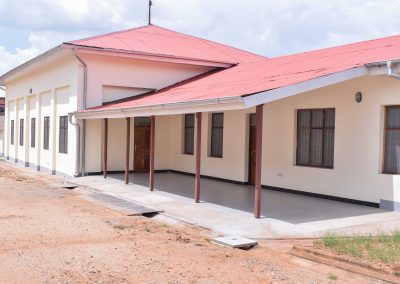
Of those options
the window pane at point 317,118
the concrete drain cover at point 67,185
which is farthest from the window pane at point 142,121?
the window pane at point 317,118

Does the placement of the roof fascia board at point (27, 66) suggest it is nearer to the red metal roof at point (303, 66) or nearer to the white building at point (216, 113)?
the white building at point (216, 113)

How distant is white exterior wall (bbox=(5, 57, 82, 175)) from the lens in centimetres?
1777

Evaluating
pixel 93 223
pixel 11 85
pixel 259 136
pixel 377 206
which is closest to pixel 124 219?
pixel 93 223

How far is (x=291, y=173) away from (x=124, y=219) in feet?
17.6

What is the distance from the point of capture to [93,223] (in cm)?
916

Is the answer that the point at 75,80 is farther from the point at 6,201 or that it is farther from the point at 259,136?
the point at 259,136

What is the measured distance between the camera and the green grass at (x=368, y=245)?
21.9 feet

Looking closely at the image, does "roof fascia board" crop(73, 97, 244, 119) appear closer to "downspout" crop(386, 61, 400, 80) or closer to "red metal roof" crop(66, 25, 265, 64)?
"red metal roof" crop(66, 25, 265, 64)

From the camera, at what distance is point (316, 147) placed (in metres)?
12.7

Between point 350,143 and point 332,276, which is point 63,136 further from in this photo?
point 332,276

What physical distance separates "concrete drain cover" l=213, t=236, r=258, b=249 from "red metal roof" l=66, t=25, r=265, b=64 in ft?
36.1

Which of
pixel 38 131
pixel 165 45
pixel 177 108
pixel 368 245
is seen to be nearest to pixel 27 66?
pixel 38 131

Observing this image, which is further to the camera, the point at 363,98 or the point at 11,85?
the point at 11,85

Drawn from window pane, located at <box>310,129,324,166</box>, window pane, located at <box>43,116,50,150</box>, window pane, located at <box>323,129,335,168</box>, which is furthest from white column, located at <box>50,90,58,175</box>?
window pane, located at <box>323,129,335,168</box>
